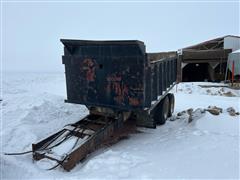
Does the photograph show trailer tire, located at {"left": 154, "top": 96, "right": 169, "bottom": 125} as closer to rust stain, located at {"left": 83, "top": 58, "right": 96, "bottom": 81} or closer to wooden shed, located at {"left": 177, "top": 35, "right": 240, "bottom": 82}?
rust stain, located at {"left": 83, "top": 58, "right": 96, "bottom": 81}

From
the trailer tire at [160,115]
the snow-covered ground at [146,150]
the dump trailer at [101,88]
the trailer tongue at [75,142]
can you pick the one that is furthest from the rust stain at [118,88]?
the trailer tire at [160,115]

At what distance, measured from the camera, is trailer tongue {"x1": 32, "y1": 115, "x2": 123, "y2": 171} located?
3.87 m

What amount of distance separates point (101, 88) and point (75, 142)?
4.30 ft

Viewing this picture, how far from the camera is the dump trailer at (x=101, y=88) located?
431cm

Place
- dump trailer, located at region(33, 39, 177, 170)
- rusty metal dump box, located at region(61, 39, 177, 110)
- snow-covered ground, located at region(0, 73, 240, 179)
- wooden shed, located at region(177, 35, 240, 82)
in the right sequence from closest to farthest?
snow-covered ground, located at region(0, 73, 240, 179) → dump trailer, located at region(33, 39, 177, 170) → rusty metal dump box, located at region(61, 39, 177, 110) → wooden shed, located at region(177, 35, 240, 82)

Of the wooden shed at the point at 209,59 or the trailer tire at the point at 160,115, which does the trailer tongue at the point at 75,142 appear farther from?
the wooden shed at the point at 209,59

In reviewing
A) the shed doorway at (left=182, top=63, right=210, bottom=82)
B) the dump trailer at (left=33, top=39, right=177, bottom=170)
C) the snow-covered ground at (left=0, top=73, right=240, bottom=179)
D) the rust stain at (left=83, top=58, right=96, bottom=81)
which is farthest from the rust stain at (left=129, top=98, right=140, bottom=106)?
the shed doorway at (left=182, top=63, right=210, bottom=82)

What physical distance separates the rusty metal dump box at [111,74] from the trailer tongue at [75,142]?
0.45m

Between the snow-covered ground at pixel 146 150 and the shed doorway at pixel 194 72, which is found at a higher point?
the snow-covered ground at pixel 146 150

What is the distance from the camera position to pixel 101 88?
4953 millimetres

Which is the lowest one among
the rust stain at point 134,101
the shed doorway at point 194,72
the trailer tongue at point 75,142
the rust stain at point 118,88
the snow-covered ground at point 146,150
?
the shed doorway at point 194,72

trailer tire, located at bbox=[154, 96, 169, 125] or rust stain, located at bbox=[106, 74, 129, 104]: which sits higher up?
rust stain, located at bbox=[106, 74, 129, 104]

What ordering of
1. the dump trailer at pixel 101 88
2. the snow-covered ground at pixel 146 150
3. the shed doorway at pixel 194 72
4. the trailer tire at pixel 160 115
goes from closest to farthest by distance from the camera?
the snow-covered ground at pixel 146 150 < the dump trailer at pixel 101 88 < the trailer tire at pixel 160 115 < the shed doorway at pixel 194 72

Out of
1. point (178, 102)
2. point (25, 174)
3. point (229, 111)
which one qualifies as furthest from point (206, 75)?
point (25, 174)
